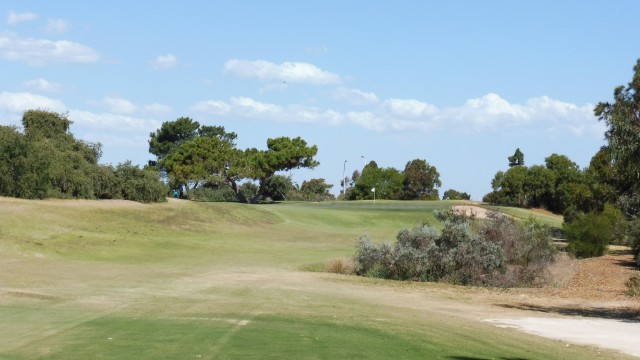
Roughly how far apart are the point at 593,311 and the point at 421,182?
11114cm

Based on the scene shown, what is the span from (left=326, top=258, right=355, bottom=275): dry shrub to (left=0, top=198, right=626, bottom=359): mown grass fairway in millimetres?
2618

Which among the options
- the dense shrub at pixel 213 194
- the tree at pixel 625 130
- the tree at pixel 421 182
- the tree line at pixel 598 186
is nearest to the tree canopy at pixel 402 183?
the tree at pixel 421 182

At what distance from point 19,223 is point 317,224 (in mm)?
35884

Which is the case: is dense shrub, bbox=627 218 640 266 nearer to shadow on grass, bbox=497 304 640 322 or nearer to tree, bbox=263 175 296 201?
shadow on grass, bbox=497 304 640 322

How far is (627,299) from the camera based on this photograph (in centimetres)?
2934

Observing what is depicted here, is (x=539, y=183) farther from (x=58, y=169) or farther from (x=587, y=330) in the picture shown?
(x=587, y=330)

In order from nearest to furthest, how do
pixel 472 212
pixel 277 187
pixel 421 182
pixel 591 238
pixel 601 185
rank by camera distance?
pixel 472 212
pixel 591 238
pixel 601 185
pixel 277 187
pixel 421 182

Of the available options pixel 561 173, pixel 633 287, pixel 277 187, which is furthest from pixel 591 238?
pixel 277 187

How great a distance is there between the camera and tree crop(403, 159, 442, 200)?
Answer: 136500 mm

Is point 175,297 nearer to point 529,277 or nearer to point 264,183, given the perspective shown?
point 529,277

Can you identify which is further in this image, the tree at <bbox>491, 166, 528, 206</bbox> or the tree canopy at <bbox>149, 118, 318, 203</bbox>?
the tree at <bbox>491, 166, 528, 206</bbox>

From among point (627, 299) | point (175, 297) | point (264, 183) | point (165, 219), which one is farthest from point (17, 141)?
point (264, 183)

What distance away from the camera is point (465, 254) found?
1372 inches

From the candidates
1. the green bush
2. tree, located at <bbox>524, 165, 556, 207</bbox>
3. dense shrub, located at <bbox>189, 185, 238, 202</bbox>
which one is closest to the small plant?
the green bush
